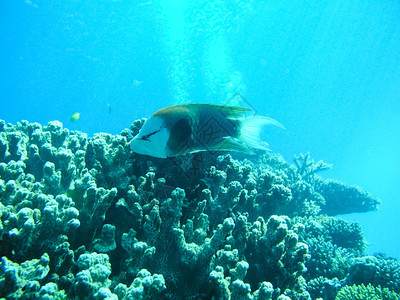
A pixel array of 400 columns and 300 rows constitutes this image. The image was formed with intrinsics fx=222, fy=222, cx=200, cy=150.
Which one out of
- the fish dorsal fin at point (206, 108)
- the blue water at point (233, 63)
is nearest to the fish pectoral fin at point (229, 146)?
the fish dorsal fin at point (206, 108)

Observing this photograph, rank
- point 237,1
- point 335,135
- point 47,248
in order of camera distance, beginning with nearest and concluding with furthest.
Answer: point 47,248
point 237,1
point 335,135

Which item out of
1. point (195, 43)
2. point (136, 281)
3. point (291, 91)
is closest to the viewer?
point (136, 281)

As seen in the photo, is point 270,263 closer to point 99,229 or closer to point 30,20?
point 99,229

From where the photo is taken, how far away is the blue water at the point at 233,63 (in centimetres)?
4428

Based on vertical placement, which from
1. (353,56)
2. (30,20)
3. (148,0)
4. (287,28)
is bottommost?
(30,20)

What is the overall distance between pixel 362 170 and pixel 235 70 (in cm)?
8556

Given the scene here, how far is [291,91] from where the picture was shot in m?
66.6

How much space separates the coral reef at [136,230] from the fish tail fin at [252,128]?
672 millimetres

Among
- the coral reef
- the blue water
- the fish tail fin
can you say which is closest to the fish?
the fish tail fin

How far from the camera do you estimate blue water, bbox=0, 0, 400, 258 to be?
145 ft

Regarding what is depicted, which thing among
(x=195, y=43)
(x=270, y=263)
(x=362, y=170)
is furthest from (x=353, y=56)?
(x=270, y=263)

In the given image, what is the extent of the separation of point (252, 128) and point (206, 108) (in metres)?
0.37

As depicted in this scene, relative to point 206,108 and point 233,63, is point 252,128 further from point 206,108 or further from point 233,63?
point 233,63

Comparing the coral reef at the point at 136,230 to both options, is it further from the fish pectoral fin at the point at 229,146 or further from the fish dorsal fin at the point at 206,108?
the fish dorsal fin at the point at 206,108
